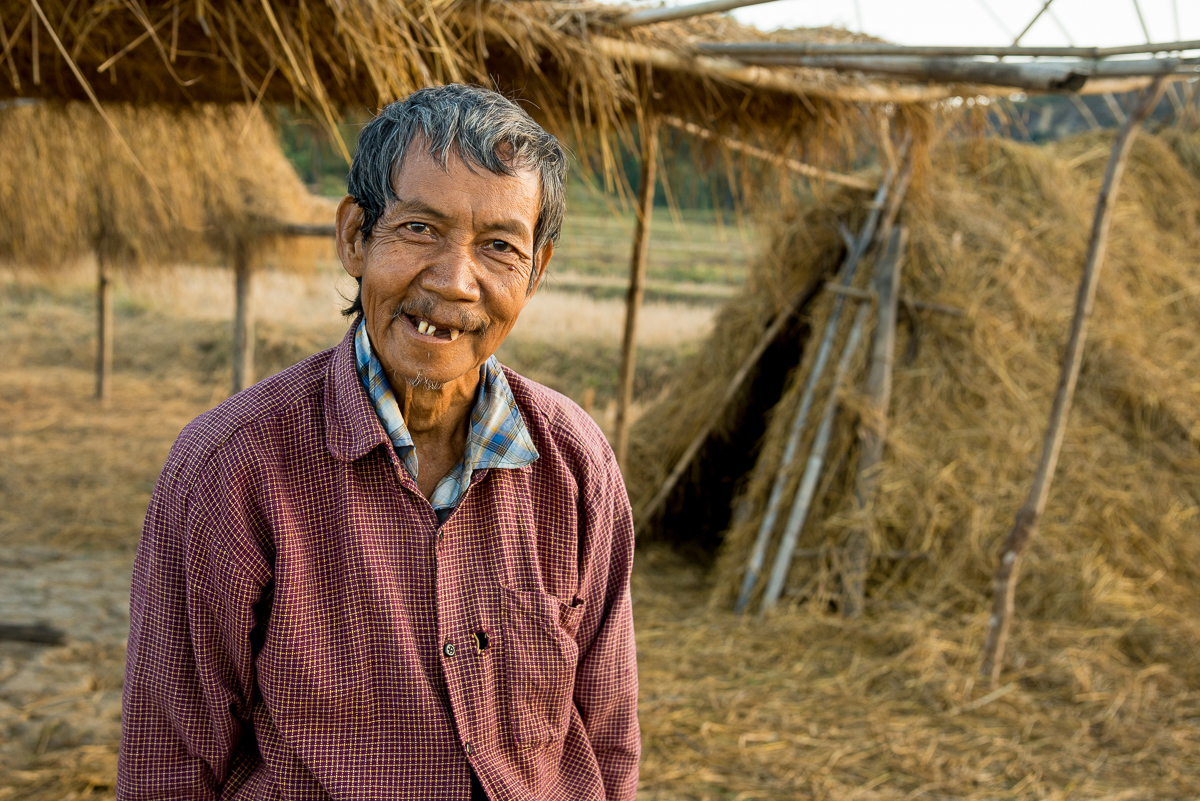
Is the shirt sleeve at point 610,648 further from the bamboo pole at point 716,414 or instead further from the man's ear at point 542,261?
the bamboo pole at point 716,414

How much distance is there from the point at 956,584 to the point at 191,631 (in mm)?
3959

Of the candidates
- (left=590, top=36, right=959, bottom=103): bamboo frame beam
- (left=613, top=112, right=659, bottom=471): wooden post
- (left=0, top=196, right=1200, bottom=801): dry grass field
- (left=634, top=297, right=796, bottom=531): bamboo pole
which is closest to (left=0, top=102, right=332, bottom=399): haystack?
(left=0, top=196, right=1200, bottom=801): dry grass field

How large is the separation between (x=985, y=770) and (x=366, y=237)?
9.89ft

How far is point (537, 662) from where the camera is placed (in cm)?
127

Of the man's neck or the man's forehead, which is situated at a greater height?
the man's forehead

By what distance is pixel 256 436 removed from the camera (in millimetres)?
1149

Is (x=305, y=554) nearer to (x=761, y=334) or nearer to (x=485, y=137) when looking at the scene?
(x=485, y=137)

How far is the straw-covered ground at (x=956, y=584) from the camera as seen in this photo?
3244 millimetres

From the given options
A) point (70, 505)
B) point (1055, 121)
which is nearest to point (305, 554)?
point (70, 505)

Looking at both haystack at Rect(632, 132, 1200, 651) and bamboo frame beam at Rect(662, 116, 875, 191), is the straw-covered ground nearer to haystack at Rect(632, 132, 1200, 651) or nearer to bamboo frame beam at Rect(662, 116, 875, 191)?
haystack at Rect(632, 132, 1200, 651)

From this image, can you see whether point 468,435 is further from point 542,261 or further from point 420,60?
point 420,60

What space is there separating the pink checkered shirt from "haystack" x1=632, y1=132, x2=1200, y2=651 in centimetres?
351

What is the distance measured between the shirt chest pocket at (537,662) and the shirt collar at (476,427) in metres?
0.18

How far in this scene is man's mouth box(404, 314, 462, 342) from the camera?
118 centimetres
